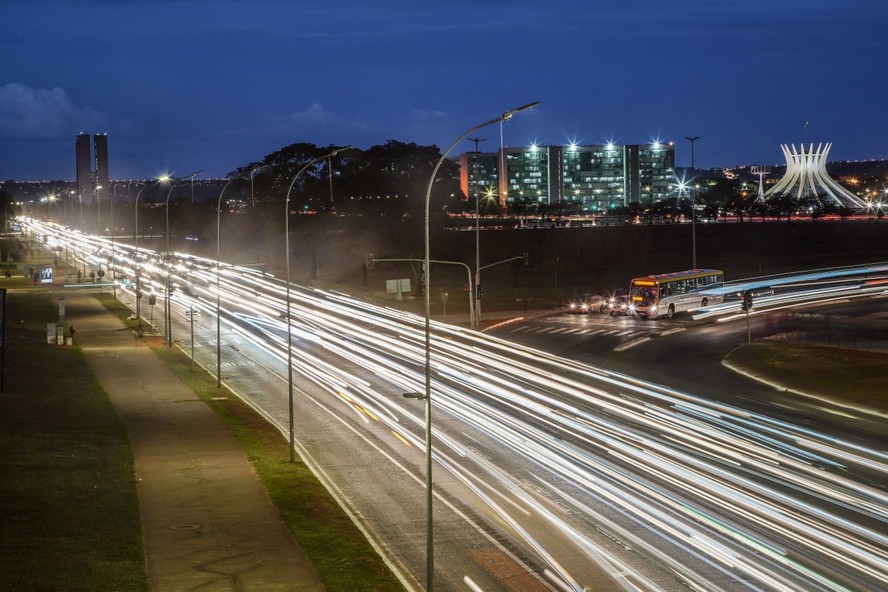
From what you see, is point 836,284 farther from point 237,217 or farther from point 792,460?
point 237,217

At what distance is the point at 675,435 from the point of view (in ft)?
95.8

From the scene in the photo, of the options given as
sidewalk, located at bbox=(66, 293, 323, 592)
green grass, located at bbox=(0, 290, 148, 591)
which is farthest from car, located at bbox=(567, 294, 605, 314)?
green grass, located at bbox=(0, 290, 148, 591)

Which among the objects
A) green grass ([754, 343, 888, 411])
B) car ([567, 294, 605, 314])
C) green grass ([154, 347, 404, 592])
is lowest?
green grass ([154, 347, 404, 592])

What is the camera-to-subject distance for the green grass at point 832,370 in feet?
119

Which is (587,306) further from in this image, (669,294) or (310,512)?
(310,512)

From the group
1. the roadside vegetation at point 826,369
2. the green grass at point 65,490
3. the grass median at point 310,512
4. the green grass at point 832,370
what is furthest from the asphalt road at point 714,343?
the green grass at point 65,490

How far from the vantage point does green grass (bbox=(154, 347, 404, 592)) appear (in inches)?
715

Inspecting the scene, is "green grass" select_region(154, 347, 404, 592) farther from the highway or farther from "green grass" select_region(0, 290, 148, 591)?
"green grass" select_region(0, 290, 148, 591)

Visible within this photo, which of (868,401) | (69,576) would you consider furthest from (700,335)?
(69,576)

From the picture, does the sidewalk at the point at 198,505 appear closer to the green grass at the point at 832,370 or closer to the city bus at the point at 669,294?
the green grass at the point at 832,370

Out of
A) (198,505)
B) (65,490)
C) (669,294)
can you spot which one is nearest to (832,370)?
(669,294)

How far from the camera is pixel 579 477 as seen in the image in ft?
80.7

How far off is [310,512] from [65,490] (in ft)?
21.4

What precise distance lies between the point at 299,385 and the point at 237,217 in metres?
103
